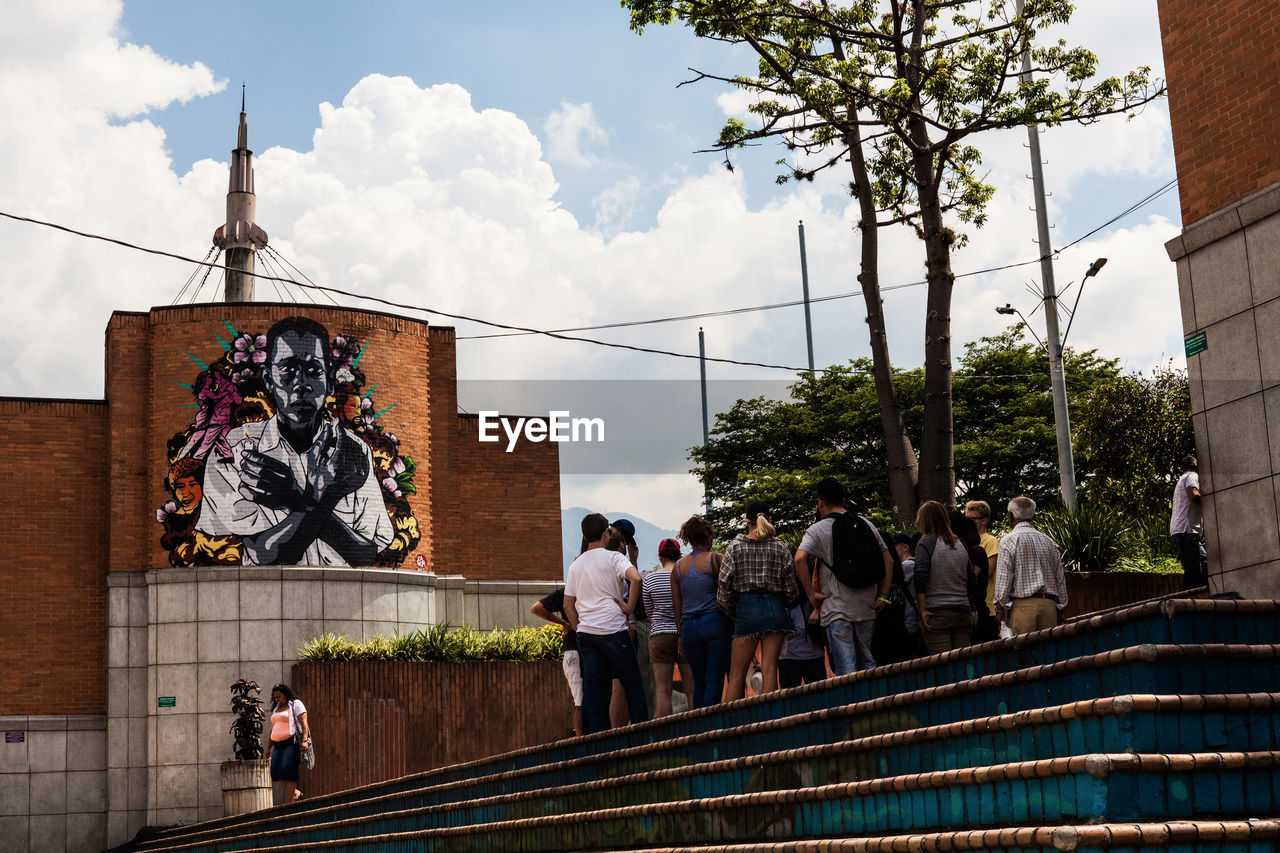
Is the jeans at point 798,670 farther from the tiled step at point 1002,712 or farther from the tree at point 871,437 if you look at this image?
the tree at point 871,437

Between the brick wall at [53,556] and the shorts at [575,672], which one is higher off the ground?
the brick wall at [53,556]

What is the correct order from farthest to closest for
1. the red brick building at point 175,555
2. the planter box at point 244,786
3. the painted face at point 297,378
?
the painted face at point 297,378 < the red brick building at point 175,555 < the planter box at point 244,786

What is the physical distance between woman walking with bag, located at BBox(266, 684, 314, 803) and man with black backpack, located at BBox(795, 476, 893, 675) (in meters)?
9.38

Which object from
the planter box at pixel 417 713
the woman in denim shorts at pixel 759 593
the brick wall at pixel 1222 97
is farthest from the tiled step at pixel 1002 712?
the planter box at pixel 417 713

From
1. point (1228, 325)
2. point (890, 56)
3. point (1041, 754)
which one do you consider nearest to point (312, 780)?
point (890, 56)

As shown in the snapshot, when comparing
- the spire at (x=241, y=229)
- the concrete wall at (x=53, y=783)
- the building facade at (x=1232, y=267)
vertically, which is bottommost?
the concrete wall at (x=53, y=783)

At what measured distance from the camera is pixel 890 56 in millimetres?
19062

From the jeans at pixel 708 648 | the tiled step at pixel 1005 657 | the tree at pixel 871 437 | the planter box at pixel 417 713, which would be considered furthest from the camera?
the tree at pixel 871 437

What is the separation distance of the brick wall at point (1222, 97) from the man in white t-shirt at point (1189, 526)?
290cm

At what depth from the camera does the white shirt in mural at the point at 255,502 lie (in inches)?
1050

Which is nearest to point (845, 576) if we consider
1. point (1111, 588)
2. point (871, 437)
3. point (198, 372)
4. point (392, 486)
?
point (1111, 588)

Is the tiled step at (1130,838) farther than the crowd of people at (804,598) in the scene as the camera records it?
No

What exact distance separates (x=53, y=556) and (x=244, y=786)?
8150 mm

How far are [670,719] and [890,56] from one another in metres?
11.5
